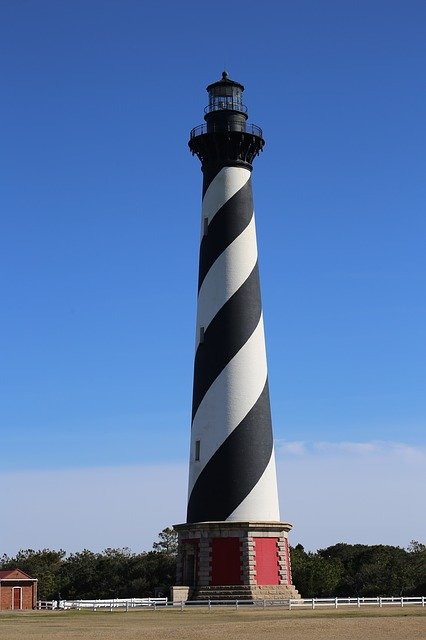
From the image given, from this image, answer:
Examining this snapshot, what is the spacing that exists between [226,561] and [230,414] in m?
6.09

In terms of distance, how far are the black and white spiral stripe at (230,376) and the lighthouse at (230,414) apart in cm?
4

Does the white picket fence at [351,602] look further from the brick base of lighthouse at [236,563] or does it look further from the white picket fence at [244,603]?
the brick base of lighthouse at [236,563]

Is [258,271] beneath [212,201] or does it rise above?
beneath

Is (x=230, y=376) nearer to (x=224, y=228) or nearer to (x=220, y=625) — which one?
(x=224, y=228)

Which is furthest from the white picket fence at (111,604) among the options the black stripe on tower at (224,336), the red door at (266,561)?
the black stripe on tower at (224,336)

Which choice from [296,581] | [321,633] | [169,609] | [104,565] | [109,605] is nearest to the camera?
[321,633]

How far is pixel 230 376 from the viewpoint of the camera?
141ft

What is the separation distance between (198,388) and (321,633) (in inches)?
689

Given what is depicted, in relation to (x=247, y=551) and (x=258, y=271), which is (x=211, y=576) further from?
(x=258, y=271)

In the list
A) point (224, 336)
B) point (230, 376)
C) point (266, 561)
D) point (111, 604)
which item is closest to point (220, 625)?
point (266, 561)

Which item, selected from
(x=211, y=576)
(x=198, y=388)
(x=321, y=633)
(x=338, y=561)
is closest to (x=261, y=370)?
(x=198, y=388)

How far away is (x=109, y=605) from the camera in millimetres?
42812

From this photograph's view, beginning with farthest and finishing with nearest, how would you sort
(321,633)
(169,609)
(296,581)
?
(296,581)
(169,609)
(321,633)

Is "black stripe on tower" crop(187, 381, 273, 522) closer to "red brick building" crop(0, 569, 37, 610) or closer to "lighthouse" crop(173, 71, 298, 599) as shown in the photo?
"lighthouse" crop(173, 71, 298, 599)
